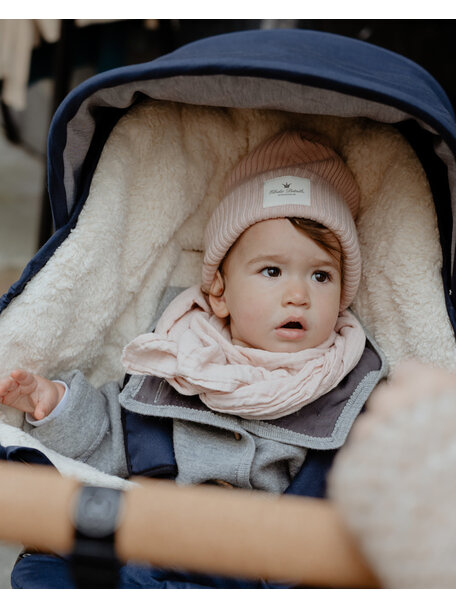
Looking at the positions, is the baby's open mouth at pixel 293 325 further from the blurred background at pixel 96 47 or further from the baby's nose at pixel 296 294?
the blurred background at pixel 96 47

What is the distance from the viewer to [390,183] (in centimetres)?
96

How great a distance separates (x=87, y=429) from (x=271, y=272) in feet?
1.11

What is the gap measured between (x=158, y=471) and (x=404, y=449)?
1.69 ft

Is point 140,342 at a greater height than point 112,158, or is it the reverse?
point 112,158

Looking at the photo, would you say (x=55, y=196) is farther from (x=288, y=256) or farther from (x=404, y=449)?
(x=404, y=449)

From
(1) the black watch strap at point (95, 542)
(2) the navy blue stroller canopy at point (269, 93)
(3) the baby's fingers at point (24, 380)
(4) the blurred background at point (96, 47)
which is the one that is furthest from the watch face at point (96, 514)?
(4) the blurred background at point (96, 47)

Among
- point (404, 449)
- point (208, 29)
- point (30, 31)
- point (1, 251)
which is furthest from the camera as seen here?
point (1, 251)

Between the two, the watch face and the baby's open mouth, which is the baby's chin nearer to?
the baby's open mouth

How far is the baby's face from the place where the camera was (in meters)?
0.86

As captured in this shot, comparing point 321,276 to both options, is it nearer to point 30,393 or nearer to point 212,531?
point 30,393

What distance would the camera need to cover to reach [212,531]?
38 centimetres

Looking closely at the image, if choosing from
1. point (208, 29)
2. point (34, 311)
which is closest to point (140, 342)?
point (34, 311)

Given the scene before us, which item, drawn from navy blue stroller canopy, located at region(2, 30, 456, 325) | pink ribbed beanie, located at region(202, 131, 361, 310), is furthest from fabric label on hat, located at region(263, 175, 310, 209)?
navy blue stroller canopy, located at region(2, 30, 456, 325)

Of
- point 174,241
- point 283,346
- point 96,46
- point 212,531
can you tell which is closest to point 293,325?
point 283,346
